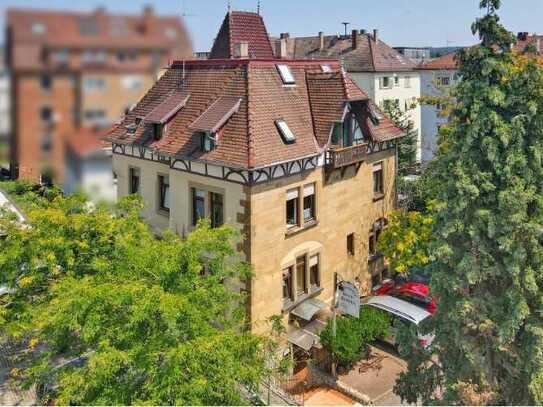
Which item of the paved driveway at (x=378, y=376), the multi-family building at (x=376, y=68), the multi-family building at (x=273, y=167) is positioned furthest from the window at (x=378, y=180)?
the multi-family building at (x=376, y=68)

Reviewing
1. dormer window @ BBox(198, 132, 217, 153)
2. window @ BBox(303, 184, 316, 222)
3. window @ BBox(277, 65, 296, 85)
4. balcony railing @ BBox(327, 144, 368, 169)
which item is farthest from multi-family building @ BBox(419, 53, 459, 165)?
dormer window @ BBox(198, 132, 217, 153)

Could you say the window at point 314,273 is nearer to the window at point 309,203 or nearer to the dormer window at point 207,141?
the window at point 309,203

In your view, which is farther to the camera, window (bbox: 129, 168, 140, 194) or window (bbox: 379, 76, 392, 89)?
window (bbox: 379, 76, 392, 89)

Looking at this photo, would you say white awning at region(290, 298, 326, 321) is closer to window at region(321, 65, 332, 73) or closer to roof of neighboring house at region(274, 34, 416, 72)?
window at region(321, 65, 332, 73)

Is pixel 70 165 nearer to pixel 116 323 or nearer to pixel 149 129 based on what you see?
pixel 116 323

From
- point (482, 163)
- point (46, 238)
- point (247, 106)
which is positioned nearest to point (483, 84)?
point (482, 163)
